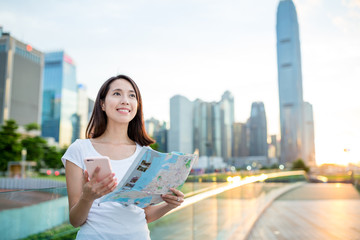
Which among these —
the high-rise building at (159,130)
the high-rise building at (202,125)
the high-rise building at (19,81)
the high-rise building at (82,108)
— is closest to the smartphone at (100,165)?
the high-rise building at (19,81)

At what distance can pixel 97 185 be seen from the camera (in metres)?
0.99

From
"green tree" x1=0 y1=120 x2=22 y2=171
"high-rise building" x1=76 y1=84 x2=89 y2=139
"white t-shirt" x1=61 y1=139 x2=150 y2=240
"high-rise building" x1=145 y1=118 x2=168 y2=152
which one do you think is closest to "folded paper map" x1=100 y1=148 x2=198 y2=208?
"white t-shirt" x1=61 y1=139 x2=150 y2=240

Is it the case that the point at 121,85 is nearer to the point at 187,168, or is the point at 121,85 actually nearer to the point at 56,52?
the point at 187,168

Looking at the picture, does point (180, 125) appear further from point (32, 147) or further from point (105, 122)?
point (105, 122)

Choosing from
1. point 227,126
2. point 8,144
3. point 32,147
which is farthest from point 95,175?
point 227,126

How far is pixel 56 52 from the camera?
122812 mm

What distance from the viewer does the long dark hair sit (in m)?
1.42

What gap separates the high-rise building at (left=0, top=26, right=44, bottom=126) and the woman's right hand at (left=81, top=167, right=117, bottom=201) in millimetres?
89567

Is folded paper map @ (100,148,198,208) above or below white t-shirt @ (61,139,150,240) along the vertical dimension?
above

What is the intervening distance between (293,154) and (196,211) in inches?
4651

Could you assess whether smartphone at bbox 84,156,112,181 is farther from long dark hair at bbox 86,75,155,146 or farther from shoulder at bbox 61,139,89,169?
long dark hair at bbox 86,75,155,146

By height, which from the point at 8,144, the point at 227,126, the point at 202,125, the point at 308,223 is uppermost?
the point at 227,126

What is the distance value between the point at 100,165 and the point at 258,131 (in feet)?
438

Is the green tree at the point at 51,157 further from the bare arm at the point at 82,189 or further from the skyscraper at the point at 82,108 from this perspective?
the skyscraper at the point at 82,108
